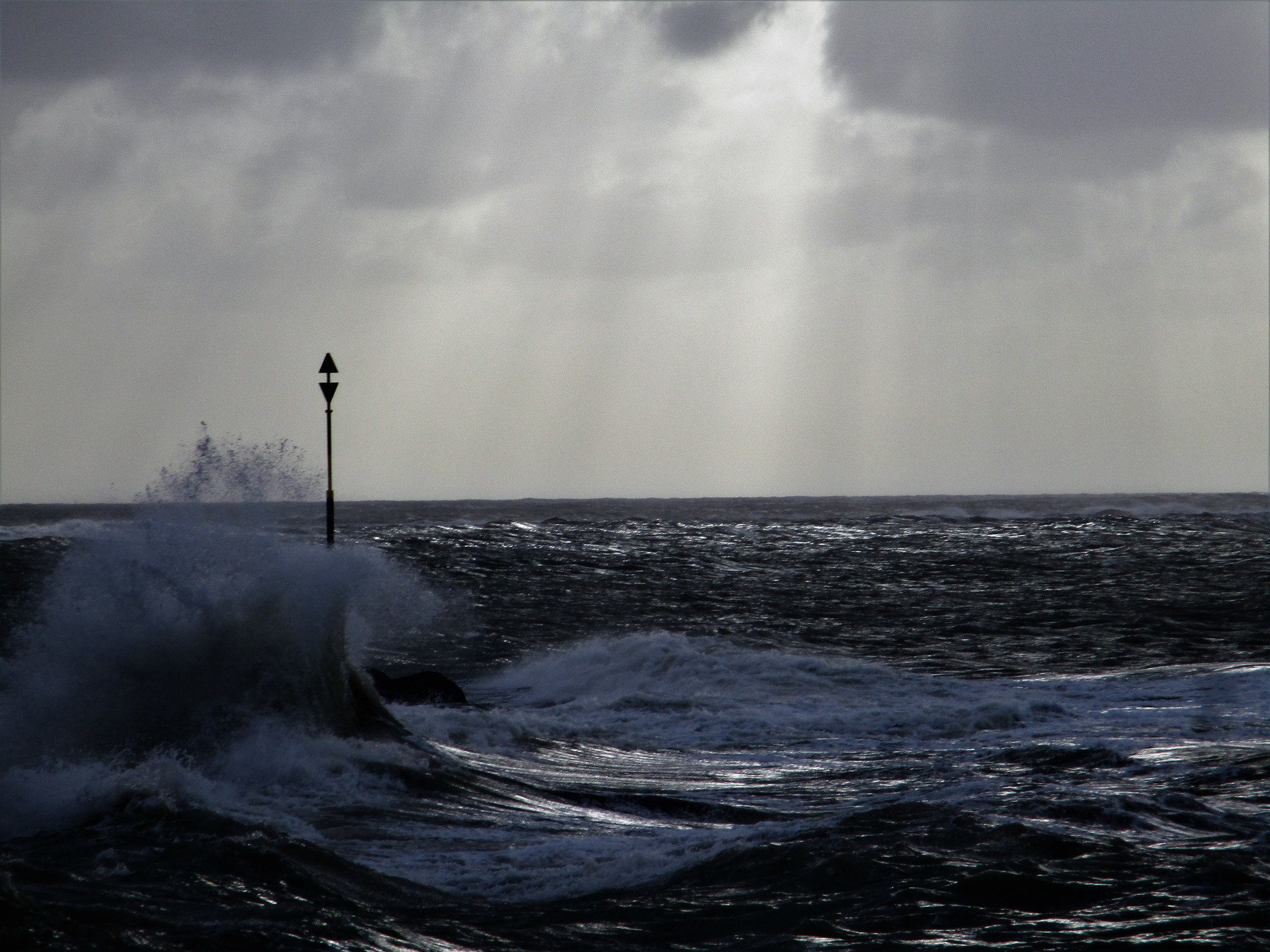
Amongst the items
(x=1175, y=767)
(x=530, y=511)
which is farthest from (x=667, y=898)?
(x=530, y=511)

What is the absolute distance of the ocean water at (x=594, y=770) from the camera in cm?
605

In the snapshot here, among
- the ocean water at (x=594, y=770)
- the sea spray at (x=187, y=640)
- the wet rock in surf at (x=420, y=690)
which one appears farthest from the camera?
the wet rock in surf at (x=420, y=690)

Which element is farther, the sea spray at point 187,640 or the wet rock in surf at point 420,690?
the wet rock in surf at point 420,690

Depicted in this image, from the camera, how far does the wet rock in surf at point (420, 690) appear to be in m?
13.8

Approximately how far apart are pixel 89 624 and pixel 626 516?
6347cm

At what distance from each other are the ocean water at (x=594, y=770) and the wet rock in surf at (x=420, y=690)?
0.51 m

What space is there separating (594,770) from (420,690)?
397 cm

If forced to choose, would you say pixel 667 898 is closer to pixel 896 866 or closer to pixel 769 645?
pixel 896 866

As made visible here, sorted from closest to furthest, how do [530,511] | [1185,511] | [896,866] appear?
[896,866] < [1185,511] < [530,511]

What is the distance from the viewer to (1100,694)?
569 inches

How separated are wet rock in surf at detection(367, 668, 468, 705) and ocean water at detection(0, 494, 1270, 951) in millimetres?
506

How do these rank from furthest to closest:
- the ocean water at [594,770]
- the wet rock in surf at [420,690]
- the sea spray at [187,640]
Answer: the wet rock in surf at [420,690] < the sea spray at [187,640] < the ocean water at [594,770]

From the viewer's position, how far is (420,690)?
14109mm

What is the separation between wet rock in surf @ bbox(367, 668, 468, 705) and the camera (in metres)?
13.8
